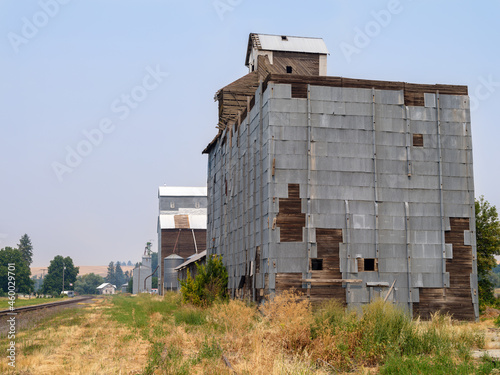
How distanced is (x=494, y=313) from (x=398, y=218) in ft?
31.2

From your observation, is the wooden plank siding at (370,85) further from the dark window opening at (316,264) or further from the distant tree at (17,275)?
the distant tree at (17,275)

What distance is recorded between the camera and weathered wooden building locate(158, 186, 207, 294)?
7475 cm

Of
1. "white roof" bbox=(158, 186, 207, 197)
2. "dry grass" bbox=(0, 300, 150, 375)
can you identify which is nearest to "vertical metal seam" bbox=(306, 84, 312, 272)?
"dry grass" bbox=(0, 300, 150, 375)

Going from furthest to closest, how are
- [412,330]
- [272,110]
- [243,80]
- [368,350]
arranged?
[243,80] < [272,110] < [412,330] < [368,350]

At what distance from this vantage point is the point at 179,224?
253ft

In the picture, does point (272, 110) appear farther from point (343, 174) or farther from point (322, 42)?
point (322, 42)

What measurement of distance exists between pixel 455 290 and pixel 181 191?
62.4 metres

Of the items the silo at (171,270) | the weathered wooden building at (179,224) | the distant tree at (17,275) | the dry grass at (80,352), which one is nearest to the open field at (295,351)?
the dry grass at (80,352)

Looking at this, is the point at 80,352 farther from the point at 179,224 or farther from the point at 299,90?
the point at 179,224

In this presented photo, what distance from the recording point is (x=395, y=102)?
25.5 metres

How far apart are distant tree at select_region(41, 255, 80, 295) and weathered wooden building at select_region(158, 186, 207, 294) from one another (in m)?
64.0

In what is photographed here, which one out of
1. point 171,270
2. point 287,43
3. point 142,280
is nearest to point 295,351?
point 287,43

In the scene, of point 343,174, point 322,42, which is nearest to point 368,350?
point 343,174

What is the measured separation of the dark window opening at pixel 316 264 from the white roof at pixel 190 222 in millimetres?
54187
